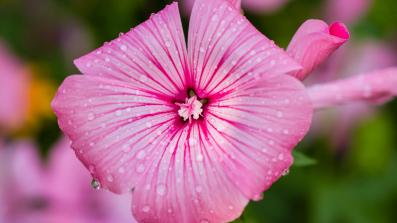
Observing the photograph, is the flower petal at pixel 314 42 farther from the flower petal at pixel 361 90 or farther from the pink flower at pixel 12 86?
the pink flower at pixel 12 86

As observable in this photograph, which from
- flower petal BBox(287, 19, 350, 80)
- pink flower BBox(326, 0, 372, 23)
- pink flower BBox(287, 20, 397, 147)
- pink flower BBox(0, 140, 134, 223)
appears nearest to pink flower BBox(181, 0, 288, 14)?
pink flower BBox(326, 0, 372, 23)

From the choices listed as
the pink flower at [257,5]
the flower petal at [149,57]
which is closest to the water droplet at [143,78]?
the flower petal at [149,57]

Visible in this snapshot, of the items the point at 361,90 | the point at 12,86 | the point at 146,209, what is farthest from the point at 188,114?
the point at 12,86

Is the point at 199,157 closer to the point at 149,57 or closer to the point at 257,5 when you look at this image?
the point at 149,57

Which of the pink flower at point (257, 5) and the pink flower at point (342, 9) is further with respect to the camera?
the pink flower at point (342, 9)

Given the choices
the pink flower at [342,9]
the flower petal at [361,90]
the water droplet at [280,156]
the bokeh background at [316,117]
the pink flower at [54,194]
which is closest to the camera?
the water droplet at [280,156]

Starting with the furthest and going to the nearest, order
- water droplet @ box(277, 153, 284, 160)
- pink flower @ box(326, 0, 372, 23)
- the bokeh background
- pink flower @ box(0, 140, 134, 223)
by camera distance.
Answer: pink flower @ box(326, 0, 372, 23)
the bokeh background
pink flower @ box(0, 140, 134, 223)
water droplet @ box(277, 153, 284, 160)

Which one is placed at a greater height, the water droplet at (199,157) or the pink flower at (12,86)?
the water droplet at (199,157)

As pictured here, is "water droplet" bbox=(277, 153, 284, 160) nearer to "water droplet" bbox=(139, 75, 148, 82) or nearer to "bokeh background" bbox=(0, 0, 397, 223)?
"water droplet" bbox=(139, 75, 148, 82)
